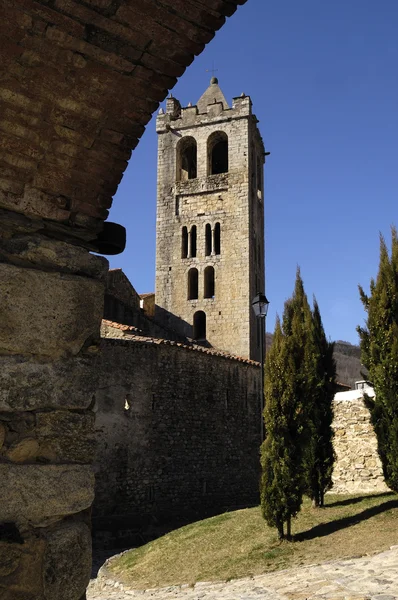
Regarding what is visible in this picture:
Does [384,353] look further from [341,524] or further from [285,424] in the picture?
[341,524]

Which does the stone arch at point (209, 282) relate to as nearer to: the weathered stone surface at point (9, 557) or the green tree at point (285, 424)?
the green tree at point (285, 424)

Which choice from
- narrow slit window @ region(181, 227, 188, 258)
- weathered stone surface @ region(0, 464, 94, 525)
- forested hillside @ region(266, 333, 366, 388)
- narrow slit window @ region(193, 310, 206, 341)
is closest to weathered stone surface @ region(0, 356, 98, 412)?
weathered stone surface @ region(0, 464, 94, 525)

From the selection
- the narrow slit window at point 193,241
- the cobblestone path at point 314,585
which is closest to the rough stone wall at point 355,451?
the cobblestone path at point 314,585

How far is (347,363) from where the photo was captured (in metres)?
58.9

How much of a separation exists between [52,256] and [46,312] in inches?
12.4

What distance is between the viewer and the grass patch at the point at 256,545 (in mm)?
9688

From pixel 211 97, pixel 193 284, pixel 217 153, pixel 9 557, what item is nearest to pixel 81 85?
pixel 9 557

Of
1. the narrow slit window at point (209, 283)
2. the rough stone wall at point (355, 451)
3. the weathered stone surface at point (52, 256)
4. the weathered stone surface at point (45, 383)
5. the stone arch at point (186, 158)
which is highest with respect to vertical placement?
the stone arch at point (186, 158)

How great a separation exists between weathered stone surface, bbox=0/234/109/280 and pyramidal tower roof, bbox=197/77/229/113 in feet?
101

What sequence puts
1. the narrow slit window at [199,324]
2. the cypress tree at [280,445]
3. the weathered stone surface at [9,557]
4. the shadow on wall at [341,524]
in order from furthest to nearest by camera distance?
the narrow slit window at [199,324]
the cypress tree at [280,445]
the shadow on wall at [341,524]
the weathered stone surface at [9,557]

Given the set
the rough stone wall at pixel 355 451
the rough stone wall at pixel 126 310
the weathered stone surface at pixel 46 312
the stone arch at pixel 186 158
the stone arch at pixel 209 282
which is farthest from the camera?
the stone arch at pixel 186 158

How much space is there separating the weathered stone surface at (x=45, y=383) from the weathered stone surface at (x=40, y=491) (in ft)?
1.00

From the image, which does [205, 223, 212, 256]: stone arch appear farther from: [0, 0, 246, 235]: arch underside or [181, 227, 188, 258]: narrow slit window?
[0, 0, 246, 235]: arch underside

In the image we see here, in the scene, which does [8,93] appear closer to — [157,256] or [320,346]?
[320,346]
